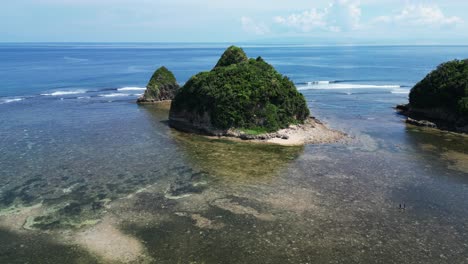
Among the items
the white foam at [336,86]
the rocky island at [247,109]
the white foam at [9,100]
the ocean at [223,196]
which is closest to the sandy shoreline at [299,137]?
the rocky island at [247,109]

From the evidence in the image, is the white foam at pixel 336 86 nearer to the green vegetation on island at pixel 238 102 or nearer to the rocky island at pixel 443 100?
the rocky island at pixel 443 100

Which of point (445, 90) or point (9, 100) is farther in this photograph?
point (9, 100)

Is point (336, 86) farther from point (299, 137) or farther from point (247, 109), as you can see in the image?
point (247, 109)

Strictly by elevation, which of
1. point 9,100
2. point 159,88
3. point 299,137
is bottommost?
point 299,137

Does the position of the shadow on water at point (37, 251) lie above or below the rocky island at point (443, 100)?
below

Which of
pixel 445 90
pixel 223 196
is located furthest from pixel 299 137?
pixel 445 90

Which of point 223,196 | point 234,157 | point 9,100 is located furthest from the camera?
point 9,100

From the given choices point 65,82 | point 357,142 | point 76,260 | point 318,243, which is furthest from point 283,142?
point 65,82
